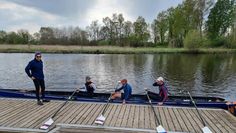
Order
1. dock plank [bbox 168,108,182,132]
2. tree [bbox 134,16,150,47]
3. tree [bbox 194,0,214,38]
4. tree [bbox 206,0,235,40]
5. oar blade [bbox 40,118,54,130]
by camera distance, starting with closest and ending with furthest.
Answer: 1. oar blade [bbox 40,118,54,130]
2. dock plank [bbox 168,108,182,132]
3. tree [bbox 194,0,214,38]
4. tree [bbox 206,0,235,40]
5. tree [bbox 134,16,150,47]

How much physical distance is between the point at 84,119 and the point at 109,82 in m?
14.2

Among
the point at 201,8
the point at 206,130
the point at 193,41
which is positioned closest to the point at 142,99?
the point at 206,130

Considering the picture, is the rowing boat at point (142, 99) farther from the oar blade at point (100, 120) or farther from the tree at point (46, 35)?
the tree at point (46, 35)

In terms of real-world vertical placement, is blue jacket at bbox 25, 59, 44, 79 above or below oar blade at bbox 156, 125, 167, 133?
above

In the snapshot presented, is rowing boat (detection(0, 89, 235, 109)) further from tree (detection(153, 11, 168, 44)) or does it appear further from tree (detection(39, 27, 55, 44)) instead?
tree (detection(39, 27, 55, 44))

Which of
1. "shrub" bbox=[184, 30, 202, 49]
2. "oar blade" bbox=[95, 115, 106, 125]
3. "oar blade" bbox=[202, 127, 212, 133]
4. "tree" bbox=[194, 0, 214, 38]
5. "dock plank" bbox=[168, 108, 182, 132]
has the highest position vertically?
"tree" bbox=[194, 0, 214, 38]

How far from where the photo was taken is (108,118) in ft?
26.2

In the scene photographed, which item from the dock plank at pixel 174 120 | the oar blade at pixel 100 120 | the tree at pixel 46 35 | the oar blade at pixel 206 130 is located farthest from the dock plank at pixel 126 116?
the tree at pixel 46 35

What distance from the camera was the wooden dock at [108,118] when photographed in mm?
7105

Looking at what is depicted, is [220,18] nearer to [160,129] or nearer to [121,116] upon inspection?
[121,116]

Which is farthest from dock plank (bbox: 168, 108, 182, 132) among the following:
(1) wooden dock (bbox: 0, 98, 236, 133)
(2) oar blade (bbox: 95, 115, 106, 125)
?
(2) oar blade (bbox: 95, 115, 106, 125)

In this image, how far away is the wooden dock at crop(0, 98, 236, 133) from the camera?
23.3 feet

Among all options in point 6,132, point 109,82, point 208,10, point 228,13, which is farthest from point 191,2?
point 6,132

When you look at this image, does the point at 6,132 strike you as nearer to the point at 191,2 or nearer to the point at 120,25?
the point at 191,2
